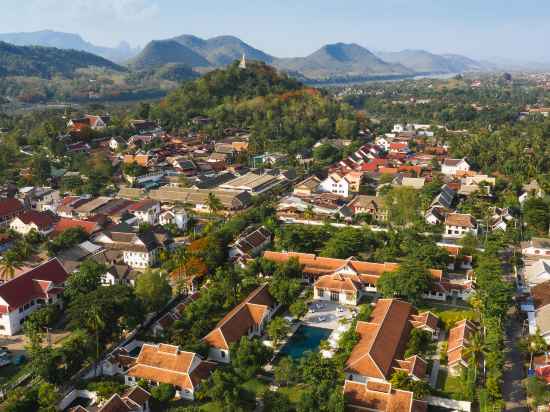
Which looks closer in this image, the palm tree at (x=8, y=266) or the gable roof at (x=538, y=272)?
the palm tree at (x=8, y=266)

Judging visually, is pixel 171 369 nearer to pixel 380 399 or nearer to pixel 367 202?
pixel 380 399

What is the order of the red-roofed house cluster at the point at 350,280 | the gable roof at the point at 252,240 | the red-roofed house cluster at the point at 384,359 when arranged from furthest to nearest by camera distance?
the gable roof at the point at 252,240, the red-roofed house cluster at the point at 350,280, the red-roofed house cluster at the point at 384,359

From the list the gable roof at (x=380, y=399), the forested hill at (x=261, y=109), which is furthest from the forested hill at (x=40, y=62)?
the gable roof at (x=380, y=399)

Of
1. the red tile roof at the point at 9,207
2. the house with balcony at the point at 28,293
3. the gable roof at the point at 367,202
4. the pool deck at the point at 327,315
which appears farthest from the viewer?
the gable roof at the point at 367,202

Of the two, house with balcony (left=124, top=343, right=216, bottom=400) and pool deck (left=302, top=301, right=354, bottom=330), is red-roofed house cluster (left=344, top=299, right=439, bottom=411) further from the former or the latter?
house with balcony (left=124, top=343, right=216, bottom=400)

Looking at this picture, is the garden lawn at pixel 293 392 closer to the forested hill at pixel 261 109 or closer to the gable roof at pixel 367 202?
the gable roof at pixel 367 202

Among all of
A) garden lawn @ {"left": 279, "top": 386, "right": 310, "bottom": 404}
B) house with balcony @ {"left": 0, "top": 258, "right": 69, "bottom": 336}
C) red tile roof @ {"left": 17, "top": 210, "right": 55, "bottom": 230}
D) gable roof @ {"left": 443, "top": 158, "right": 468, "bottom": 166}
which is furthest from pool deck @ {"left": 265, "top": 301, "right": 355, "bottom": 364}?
gable roof @ {"left": 443, "top": 158, "right": 468, "bottom": 166}
